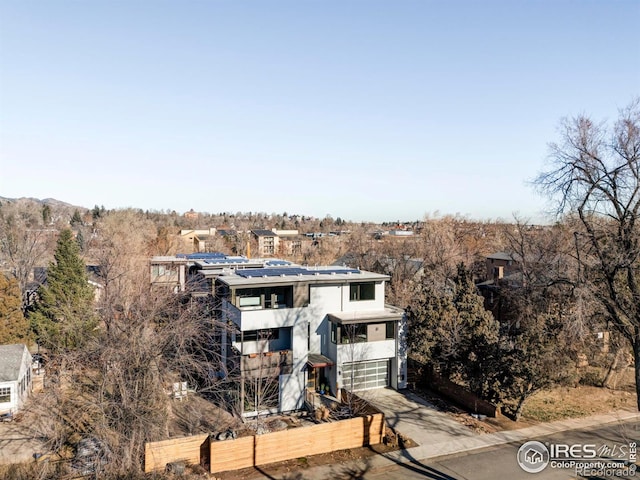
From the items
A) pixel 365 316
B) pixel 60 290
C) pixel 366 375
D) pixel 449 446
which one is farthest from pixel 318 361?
pixel 60 290

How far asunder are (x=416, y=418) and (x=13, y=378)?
20.4 metres

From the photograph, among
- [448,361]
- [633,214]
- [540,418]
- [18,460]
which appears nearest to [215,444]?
[18,460]

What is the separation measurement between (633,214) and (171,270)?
33.3 meters

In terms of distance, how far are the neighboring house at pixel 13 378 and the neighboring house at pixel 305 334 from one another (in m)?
10.5

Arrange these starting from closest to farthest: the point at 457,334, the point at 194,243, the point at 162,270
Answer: the point at 457,334
the point at 162,270
the point at 194,243

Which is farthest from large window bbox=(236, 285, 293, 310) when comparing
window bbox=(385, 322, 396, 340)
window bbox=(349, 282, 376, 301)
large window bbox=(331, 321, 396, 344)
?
window bbox=(385, 322, 396, 340)

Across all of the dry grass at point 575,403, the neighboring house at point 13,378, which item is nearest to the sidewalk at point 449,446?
the dry grass at point 575,403

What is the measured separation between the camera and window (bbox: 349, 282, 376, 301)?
24.9 metres

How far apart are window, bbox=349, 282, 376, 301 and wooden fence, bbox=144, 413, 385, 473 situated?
764 cm

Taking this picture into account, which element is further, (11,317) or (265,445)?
(11,317)

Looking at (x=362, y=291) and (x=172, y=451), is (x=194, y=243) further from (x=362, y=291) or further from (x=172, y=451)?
(x=172, y=451)

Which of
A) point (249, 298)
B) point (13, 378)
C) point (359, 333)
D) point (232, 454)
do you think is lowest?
point (232, 454)

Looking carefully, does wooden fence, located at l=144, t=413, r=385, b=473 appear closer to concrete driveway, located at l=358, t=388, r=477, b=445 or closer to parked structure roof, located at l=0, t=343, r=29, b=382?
concrete driveway, located at l=358, t=388, r=477, b=445

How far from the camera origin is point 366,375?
80.4ft
